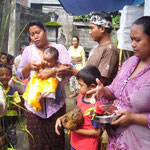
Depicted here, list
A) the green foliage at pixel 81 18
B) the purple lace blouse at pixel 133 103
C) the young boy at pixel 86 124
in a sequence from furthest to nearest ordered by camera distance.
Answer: the green foliage at pixel 81 18, the young boy at pixel 86 124, the purple lace blouse at pixel 133 103

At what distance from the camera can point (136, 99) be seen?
1.43 meters

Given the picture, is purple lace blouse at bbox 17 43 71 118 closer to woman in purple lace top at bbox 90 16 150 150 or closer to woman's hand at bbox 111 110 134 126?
woman in purple lace top at bbox 90 16 150 150

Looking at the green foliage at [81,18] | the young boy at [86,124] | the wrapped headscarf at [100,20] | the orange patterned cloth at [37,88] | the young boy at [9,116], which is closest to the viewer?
the young boy at [86,124]

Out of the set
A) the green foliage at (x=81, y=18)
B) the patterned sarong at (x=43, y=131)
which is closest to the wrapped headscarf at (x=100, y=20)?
the patterned sarong at (x=43, y=131)

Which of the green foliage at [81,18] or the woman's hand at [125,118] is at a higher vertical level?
the green foliage at [81,18]

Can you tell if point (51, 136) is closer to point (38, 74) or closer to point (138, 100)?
point (38, 74)

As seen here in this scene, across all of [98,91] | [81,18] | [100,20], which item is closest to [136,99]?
[98,91]

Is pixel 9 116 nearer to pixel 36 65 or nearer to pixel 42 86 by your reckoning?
pixel 42 86

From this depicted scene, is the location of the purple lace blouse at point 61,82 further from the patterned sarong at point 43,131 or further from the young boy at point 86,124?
the young boy at point 86,124

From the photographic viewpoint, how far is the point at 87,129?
6.70ft

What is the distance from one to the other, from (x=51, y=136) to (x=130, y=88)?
1.58 metres

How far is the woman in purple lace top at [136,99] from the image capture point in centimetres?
142

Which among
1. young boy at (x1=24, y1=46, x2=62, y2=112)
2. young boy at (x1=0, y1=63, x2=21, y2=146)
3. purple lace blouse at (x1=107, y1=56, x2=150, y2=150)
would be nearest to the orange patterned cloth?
young boy at (x1=24, y1=46, x2=62, y2=112)

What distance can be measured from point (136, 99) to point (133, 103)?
0.05 m
